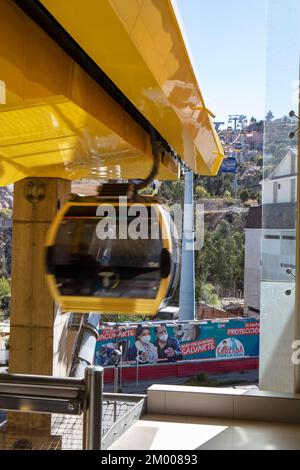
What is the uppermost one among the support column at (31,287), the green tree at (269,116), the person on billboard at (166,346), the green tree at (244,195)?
the green tree at (269,116)

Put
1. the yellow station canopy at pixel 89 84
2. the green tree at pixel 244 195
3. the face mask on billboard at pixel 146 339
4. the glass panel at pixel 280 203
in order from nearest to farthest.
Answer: the yellow station canopy at pixel 89 84
the glass panel at pixel 280 203
the face mask on billboard at pixel 146 339
the green tree at pixel 244 195

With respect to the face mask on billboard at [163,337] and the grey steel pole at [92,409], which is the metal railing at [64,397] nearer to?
the grey steel pole at [92,409]

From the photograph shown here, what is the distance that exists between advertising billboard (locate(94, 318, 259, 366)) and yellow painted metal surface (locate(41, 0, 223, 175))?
6.17 m

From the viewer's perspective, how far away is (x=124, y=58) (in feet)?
6.09

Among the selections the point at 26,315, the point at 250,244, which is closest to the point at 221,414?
the point at 26,315

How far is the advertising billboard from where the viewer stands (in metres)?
8.77

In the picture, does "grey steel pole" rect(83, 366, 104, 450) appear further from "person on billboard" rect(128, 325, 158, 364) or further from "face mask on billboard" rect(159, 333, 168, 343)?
"face mask on billboard" rect(159, 333, 168, 343)

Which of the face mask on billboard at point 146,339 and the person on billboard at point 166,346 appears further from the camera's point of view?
the person on billboard at point 166,346

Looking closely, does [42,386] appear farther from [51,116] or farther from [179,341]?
[179,341]

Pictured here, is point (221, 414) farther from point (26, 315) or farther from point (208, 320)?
point (208, 320)

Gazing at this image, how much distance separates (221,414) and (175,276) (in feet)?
7.11

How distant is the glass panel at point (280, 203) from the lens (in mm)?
4992

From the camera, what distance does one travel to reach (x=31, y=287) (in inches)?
188

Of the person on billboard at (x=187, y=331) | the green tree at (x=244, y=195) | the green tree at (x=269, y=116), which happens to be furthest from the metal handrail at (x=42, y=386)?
the green tree at (x=244, y=195)
